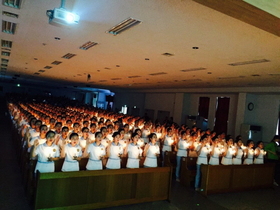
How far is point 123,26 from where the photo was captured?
4.57m

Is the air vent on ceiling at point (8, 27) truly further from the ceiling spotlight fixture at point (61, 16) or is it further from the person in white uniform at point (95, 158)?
the person in white uniform at point (95, 158)

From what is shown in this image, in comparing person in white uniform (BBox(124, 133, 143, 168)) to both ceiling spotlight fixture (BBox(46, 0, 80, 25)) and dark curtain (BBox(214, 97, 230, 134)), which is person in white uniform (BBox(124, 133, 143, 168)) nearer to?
ceiling spotlight fixture (BBox(46, 0, 80, 25))

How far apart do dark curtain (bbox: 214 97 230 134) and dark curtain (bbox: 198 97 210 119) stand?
91cm

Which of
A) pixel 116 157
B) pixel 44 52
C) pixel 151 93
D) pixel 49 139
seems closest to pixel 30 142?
pixel 49 139

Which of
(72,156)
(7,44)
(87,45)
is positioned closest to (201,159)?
(72,156)

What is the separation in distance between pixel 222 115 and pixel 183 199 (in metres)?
10.5

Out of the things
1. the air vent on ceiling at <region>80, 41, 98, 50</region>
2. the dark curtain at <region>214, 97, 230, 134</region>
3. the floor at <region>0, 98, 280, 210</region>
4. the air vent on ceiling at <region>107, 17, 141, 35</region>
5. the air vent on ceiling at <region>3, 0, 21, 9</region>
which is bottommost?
the floor at <region>0, 98, 280, 210</region>

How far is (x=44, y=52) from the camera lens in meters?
7.95

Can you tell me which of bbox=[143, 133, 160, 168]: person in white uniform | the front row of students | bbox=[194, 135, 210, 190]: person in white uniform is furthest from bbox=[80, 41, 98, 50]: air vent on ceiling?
bbox=[194, 135, 210, 190]: person in white uniform

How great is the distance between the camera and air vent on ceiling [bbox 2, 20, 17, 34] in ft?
16.9

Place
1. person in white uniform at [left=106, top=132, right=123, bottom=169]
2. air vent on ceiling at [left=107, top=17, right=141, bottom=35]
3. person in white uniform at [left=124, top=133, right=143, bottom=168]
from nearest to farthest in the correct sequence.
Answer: air vent on ceiling at [left=107, top=17, right=141, bottom=35] < person in white uniform at [left=106, top=132, right=123, bottom=169] < person in white uniform at [left=124, top=133, right=143, bottom=168]

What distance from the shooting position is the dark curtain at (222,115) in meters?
→ 14.9

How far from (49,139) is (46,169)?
0.62m

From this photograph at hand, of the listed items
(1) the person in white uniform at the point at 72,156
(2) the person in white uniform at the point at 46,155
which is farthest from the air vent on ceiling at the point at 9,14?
(1) the person in white uniform at the point at 72,156
